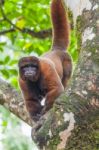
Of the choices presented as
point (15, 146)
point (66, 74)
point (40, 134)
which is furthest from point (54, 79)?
point (15, 146)

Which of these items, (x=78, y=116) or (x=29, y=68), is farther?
(x=29, y=68)

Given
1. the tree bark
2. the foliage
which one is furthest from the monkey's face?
the foliage

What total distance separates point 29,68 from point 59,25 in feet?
2.09

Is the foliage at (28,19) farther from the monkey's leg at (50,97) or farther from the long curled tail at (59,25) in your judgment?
the monkey's leg at (50,97)

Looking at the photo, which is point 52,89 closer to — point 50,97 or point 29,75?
point 50,97

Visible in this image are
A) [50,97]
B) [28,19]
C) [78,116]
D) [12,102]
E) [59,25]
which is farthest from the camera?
[28,19]

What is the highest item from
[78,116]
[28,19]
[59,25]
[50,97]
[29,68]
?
[78,116]

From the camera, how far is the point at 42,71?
3965 mm

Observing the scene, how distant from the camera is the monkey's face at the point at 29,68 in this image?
12.7 ft

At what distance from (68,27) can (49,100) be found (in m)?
1.08

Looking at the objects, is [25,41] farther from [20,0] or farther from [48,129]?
[48,129]

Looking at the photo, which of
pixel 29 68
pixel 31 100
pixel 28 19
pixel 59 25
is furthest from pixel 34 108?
pixel 28 19

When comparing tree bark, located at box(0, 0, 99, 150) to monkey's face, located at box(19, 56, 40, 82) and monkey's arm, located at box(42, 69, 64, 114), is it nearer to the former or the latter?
monkey's arm, located at box(42, 69, 64, 114)

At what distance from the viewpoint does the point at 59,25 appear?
170 inches
